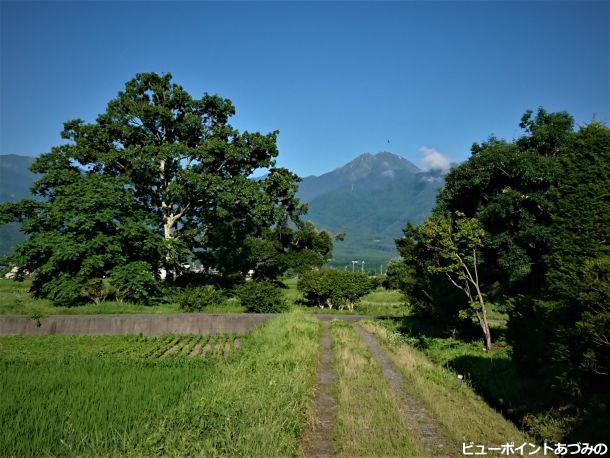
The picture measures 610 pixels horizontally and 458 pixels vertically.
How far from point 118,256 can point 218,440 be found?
19229 mm

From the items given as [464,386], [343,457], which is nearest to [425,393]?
[464,386]

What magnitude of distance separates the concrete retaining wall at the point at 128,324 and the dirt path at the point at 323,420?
9.12 m

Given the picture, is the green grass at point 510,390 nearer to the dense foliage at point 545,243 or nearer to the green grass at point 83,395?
the dense foliage at point 545,243

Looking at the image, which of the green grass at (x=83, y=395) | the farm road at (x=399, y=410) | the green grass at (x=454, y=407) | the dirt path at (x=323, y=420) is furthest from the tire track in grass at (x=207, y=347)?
the green grass at (x=454, y=407)

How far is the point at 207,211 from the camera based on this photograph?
29.2m

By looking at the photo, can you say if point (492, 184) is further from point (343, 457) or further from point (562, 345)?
point (343, 457)

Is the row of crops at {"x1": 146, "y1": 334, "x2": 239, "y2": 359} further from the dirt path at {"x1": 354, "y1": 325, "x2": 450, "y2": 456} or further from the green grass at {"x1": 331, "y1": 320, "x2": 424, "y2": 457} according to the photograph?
the dirt path at {"x1": 354, "y1": 325, "x2": 450, "y2": 456}

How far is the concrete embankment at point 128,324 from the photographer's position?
18.4 metres

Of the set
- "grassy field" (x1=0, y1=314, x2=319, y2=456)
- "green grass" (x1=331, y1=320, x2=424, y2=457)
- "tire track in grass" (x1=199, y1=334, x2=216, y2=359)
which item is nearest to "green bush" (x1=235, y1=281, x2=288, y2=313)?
"tire track in grass" (x1=199, y1=334, x2=216, y2=359)

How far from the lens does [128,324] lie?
18.9 meters

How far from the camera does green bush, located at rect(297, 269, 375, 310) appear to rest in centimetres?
2750

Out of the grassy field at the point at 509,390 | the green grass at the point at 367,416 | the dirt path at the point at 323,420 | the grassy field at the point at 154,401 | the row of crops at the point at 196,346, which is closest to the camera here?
the grassy field at the point at 154,401

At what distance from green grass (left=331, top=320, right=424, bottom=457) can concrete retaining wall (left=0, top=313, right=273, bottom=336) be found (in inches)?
358

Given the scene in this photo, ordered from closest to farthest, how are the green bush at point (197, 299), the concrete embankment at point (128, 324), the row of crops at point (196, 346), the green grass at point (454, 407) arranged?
the green grass at point (454, 407) → the row of crops at point (196, 346) → the concrete embankment at point (128, 324) → the green bush at point (197, 299)
